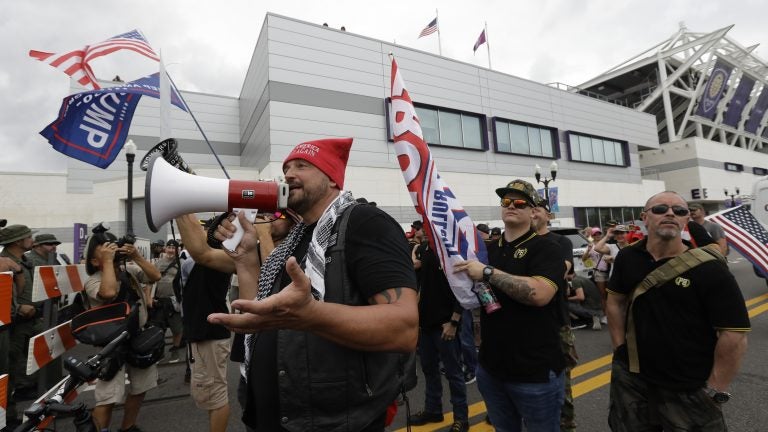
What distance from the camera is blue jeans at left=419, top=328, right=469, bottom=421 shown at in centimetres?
334

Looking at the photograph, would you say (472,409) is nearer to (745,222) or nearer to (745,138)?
(745,222)

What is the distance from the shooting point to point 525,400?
2.28 metres

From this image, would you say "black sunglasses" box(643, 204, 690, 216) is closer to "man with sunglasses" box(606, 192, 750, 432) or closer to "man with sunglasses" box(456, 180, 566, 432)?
"man with sunglasses" box(606, 192, 750, 432)

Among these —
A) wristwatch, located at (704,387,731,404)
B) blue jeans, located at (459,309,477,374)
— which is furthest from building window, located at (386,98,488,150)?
wristwatch, located at (704,387,731,404)

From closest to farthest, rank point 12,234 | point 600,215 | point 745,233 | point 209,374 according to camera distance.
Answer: point 209,374, point 12,234, point 745,233, point 600,215

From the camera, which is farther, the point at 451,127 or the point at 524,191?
the point at 451,127

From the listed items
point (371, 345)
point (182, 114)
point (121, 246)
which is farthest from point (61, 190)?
point (371, 345)

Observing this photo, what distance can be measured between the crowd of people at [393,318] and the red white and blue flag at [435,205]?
24 cm

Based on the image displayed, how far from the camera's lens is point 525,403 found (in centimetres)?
229

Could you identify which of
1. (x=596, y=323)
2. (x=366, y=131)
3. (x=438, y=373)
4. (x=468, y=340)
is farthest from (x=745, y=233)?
(x=366, y=131)

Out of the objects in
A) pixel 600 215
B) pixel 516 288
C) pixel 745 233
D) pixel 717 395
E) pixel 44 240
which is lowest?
pixel 717 395

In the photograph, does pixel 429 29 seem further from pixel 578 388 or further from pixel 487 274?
pixel 487 274

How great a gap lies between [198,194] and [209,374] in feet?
7.56

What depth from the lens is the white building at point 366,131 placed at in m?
14.1
